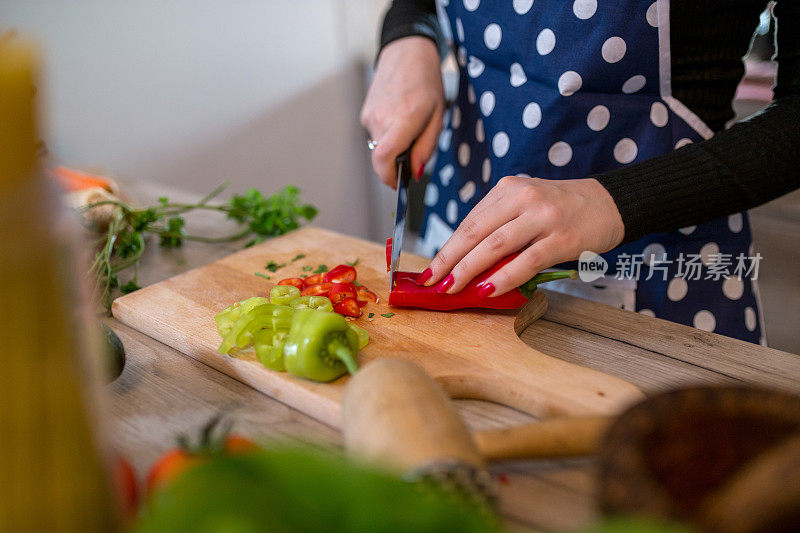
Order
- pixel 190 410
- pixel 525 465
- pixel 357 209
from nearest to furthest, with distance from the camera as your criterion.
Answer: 1. pixel 525 465
2. pixel 190 410
3. pixel 357 209

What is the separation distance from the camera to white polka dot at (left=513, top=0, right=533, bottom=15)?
3.83 feet

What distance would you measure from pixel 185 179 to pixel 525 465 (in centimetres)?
236

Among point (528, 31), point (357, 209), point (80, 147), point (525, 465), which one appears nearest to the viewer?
point (525, 465)

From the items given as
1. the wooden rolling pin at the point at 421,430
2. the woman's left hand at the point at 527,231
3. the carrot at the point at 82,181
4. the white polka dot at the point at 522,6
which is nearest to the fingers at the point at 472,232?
the woman's left hand at the point at 527,231

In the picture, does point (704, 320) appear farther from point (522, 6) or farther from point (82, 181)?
point (82, 181)

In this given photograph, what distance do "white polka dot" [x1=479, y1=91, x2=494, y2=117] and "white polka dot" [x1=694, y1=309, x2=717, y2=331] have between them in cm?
58

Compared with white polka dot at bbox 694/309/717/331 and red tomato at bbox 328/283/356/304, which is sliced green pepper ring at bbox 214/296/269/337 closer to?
red tomato at bbox 328/283/356/304

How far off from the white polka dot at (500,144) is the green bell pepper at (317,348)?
62cm

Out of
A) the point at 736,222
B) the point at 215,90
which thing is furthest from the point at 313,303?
the point at 215,90

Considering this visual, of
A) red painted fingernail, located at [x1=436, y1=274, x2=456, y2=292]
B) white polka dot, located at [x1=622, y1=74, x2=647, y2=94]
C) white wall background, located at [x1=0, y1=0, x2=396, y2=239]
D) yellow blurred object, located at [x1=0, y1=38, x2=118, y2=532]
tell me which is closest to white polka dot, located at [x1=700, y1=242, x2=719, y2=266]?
white polka dot, located at [x1=622, y1=74, x2=647, y2=94]

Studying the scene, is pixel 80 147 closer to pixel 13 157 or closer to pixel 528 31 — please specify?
pixel 528 31

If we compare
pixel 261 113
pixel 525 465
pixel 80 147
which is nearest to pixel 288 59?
pixel 261 113

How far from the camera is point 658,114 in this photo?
1.16 m

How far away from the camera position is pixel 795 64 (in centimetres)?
108
